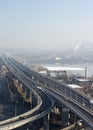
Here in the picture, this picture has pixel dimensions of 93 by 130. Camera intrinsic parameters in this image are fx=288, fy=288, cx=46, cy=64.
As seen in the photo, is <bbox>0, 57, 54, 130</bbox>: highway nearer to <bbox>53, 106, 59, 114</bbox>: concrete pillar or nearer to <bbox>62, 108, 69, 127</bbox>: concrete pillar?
<bbox>53, 106, 59, 114</bbox>: concrete pillar

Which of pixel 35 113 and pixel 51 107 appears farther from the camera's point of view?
pixel 51 107

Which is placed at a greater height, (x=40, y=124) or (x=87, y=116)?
(x=87, y=116)

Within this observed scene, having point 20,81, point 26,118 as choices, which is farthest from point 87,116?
point 20,81

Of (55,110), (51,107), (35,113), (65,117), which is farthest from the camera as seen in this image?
(55,110)

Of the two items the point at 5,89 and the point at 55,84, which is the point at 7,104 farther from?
the point at 5,89

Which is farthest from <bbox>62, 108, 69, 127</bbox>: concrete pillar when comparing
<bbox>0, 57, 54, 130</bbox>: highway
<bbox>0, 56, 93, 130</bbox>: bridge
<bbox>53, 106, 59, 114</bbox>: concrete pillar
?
<bbox>53, 106, 59, 114</bbox>: concrete pillar

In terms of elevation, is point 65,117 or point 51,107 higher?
point 51,107

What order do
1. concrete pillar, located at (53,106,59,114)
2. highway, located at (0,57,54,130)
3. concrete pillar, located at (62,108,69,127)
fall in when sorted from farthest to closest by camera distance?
concrete pillar, located at (53,106,59,114), concrete pillar, located at (62,108,69,127), highway, located at (0,57,54,130)

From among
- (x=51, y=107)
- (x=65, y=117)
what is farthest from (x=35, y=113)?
(x=65, y=117)

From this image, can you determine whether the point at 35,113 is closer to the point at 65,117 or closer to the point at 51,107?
the point at 51,107

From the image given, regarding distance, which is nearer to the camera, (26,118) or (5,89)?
(26,118)

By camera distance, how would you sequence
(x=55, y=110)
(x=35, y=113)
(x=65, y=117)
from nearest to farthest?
1. (x=35, y=113)
2. (x=65, y=117)
3. (x=55, y=110)
